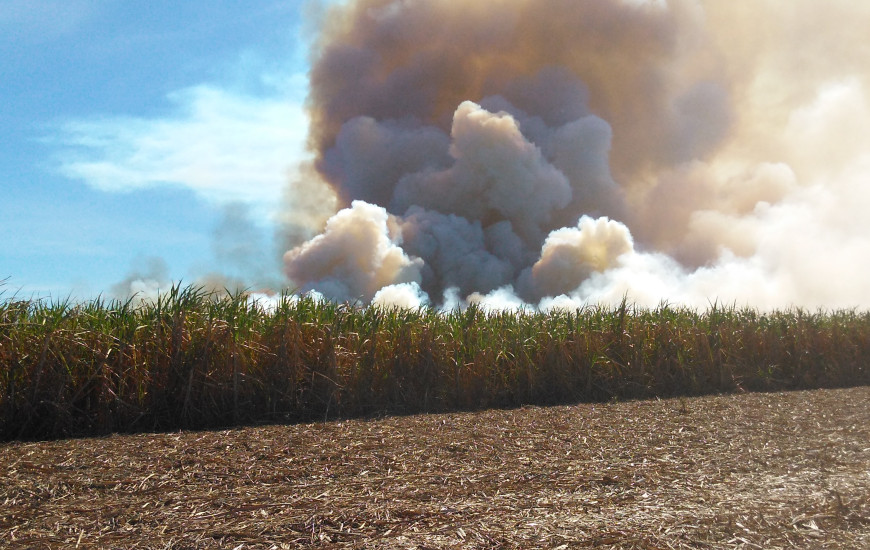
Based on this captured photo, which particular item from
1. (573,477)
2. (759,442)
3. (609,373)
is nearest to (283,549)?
(573,477)

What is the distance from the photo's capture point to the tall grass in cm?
815

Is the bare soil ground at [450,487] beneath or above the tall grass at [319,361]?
beneath

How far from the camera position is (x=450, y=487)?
5.16 meters

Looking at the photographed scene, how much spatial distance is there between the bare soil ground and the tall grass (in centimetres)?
87

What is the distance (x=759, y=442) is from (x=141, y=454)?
649cm

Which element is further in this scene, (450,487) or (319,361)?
(319,361)

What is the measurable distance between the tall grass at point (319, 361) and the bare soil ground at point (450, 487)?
867mm

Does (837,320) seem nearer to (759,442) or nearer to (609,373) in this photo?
(609,373)

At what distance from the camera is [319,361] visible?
30.7ft

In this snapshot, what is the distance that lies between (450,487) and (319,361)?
15.0 feet

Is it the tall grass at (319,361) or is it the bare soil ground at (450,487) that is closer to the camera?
the bare soil ground at (450,487)

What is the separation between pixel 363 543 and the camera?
3.97 meters

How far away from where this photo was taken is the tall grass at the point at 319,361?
26.7 feet

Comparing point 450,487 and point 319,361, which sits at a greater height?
point 319,361
